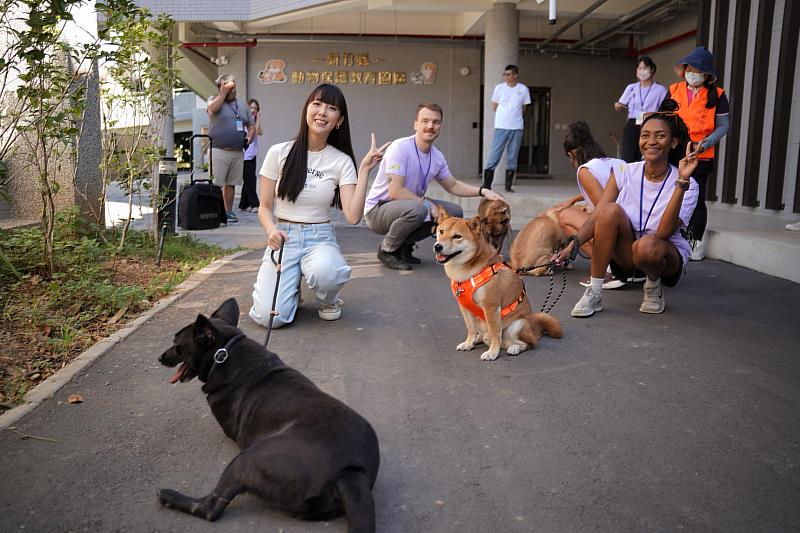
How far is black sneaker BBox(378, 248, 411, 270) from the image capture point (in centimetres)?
749

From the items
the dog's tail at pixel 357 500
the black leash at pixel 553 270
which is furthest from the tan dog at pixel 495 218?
the dog's tail at pixel 357 500

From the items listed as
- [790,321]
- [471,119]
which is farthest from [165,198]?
[471,119]

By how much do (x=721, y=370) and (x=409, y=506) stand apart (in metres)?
2.49

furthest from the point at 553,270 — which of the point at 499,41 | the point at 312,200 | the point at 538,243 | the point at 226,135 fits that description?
the point at 499,41

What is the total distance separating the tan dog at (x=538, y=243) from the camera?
683cm

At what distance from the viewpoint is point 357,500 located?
7.86 ft

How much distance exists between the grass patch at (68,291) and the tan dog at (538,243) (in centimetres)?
325

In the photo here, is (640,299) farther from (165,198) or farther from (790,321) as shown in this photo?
(165,198)

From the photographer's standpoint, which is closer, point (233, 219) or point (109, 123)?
point (109, 123)

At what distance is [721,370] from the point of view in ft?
14.2

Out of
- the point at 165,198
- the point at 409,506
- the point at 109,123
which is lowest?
the point at 409,506

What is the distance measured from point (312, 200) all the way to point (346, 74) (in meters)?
15.5

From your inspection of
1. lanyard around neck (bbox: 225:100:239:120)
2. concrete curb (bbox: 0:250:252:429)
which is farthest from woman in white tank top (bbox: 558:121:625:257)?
lanyard around neck (bbox: 225:100:239:120)

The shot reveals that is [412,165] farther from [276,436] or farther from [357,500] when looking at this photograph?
[357,500]
